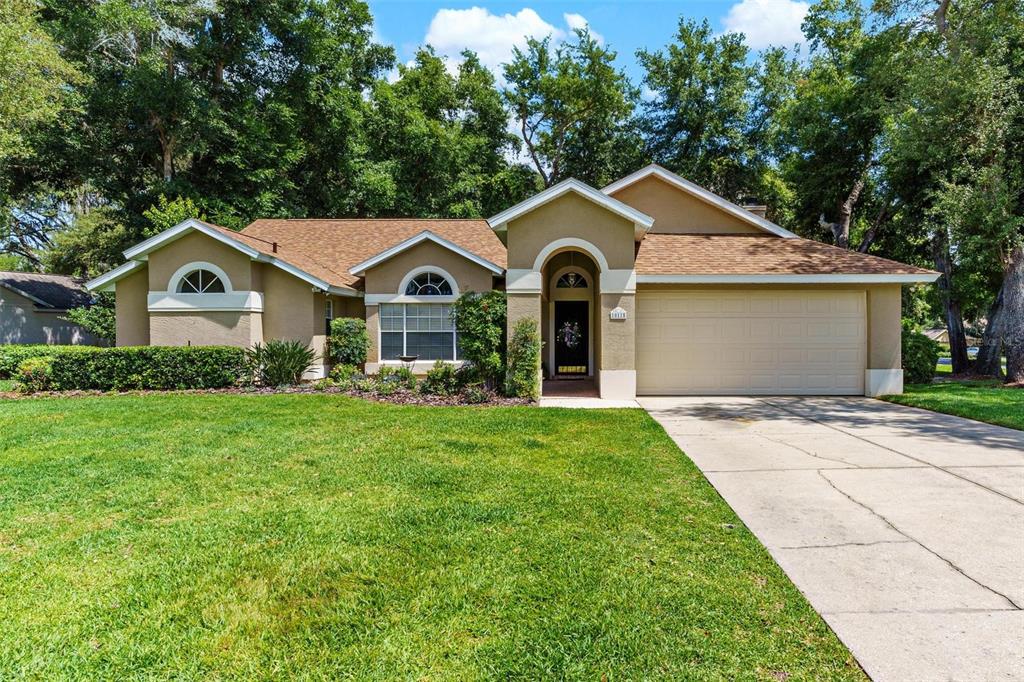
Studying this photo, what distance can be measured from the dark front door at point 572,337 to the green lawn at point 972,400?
8125 millimetres

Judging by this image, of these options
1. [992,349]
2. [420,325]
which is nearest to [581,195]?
[420,325]

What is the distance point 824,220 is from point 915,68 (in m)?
9.23

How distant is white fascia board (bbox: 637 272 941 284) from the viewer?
40.0 feet

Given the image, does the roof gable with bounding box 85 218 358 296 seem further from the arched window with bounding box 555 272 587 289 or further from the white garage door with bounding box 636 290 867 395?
the white garage door with bounding box 636 290 867 395

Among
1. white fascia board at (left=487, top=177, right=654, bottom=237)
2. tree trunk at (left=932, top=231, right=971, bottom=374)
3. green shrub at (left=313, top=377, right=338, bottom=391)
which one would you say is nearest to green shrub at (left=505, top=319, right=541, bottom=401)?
white fascia board at (left=487, top=177, right=654, bottom=237)

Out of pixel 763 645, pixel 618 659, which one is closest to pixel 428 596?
pixel 618 659

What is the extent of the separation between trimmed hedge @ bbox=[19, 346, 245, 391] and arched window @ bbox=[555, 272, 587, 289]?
956 cm

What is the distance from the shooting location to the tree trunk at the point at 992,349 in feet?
57.3

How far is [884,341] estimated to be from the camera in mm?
12609

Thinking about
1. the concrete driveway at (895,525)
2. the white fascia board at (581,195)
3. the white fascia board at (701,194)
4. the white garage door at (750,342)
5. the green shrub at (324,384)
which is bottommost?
the concrete driveway at (895,525)

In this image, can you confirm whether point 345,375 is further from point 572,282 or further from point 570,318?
point 572,282

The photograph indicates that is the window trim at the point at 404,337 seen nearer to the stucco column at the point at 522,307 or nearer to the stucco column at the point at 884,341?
the stucco column at the point at 522,307

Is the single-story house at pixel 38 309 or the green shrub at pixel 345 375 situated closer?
the green shrub at pixel 345 375

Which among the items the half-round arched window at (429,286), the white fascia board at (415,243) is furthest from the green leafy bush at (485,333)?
the half-round arched window at (429,286)
